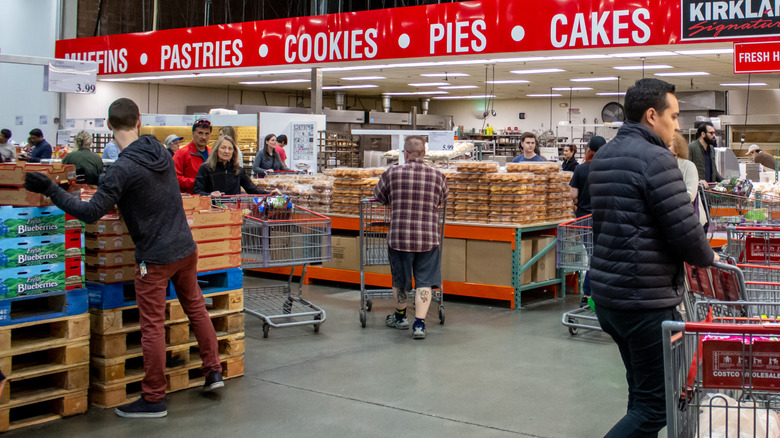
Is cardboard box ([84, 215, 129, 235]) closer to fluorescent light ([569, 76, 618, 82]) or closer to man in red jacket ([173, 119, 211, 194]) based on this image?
man in red jacket ([173, 119, 211, 194])

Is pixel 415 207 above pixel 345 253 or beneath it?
above

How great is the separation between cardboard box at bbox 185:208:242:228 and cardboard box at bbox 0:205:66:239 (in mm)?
879

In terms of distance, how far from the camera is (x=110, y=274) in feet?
15.1

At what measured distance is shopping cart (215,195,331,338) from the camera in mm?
6539

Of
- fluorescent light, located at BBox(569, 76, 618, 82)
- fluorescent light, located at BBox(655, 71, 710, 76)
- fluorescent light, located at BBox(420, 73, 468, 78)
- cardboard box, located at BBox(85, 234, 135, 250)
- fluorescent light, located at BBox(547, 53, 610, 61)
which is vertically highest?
fluorescent light, located at BBox(569, 76, 618, 82)

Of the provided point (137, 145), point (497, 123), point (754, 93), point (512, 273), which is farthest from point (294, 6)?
point (137, 145)

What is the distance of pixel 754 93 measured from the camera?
17859mm

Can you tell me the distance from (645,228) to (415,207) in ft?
11.6

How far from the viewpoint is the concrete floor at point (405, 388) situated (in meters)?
4.30

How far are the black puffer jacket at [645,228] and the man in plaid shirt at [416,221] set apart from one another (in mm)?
3361

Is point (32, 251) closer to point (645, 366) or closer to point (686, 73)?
point (645, 366)

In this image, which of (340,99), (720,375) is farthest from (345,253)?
(340,99)
